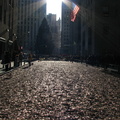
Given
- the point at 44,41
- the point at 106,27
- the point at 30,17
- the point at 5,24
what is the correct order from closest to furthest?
1. the point at 5,24
2. the point at 106,27
3. the point at 44,41
4. the point at 30,17

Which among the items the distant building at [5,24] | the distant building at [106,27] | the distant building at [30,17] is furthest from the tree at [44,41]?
the distant building at [30,17]

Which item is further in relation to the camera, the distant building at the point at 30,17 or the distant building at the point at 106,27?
the distant building at the point at 30,17

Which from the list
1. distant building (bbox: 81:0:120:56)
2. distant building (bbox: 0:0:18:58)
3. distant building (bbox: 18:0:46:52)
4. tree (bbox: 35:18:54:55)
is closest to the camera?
distant building (bbox: 0:0:18:58)

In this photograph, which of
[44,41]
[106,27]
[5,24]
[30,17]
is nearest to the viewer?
[5,24]

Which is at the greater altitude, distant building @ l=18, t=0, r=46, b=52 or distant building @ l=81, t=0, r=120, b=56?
distant building @ l=18, t=0, r=46, b=52

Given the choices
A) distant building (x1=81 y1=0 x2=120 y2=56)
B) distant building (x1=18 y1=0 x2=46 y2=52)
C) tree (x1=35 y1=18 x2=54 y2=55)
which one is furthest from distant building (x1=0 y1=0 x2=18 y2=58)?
distant building (x1=18 y1=0 x2=46 y2=52)

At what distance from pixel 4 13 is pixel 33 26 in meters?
133

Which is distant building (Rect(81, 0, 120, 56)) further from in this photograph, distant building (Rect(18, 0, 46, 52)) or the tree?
distant building (Rect(18, 0, 46, 52))

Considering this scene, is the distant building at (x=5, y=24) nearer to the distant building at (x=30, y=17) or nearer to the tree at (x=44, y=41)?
the tree at (x=44, y=41)

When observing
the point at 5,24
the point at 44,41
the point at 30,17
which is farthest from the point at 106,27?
the point at 30,17

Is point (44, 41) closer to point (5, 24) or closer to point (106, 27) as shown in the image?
point (106, 27)

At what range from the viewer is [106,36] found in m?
48.8

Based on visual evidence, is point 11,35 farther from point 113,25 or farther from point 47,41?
point 47,41

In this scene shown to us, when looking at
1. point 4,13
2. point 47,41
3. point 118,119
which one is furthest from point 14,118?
point 47,41
